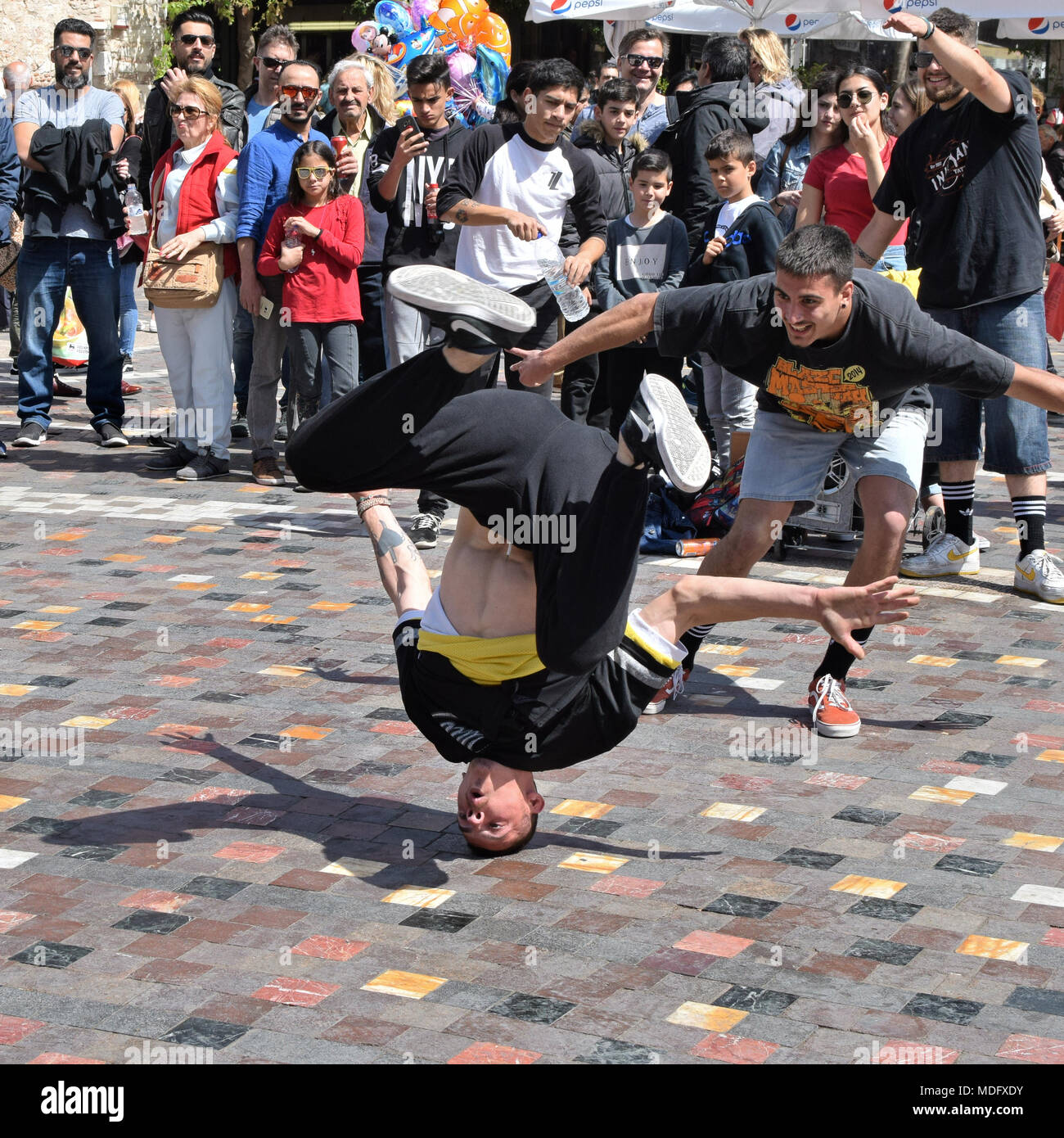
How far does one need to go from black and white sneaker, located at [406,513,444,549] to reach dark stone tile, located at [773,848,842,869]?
137 inches

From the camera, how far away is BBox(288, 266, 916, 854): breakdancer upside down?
3.69 metres

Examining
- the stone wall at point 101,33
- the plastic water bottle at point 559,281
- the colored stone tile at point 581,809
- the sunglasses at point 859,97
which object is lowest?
the colored stone tile at point 581,809

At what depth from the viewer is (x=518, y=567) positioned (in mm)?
4059

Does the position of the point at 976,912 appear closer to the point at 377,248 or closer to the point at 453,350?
the point at 453,350

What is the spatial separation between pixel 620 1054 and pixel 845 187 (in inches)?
225

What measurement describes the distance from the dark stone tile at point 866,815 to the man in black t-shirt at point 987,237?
8.03ft

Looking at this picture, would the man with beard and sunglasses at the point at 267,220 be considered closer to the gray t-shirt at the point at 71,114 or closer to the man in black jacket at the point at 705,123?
the gray t-shirt at the point at 71,114

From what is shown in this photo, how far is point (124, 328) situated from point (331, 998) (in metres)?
8.86

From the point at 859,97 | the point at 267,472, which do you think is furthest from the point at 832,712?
the point at 267,472

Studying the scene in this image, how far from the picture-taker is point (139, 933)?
3689mm

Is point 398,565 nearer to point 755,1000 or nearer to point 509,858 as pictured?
point 509,858

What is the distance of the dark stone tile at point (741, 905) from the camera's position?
3.81 meters

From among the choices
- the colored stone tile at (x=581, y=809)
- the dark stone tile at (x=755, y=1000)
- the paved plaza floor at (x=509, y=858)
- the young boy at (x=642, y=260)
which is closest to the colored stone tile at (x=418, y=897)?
the paved plaza floor at (x=509, y=858)
